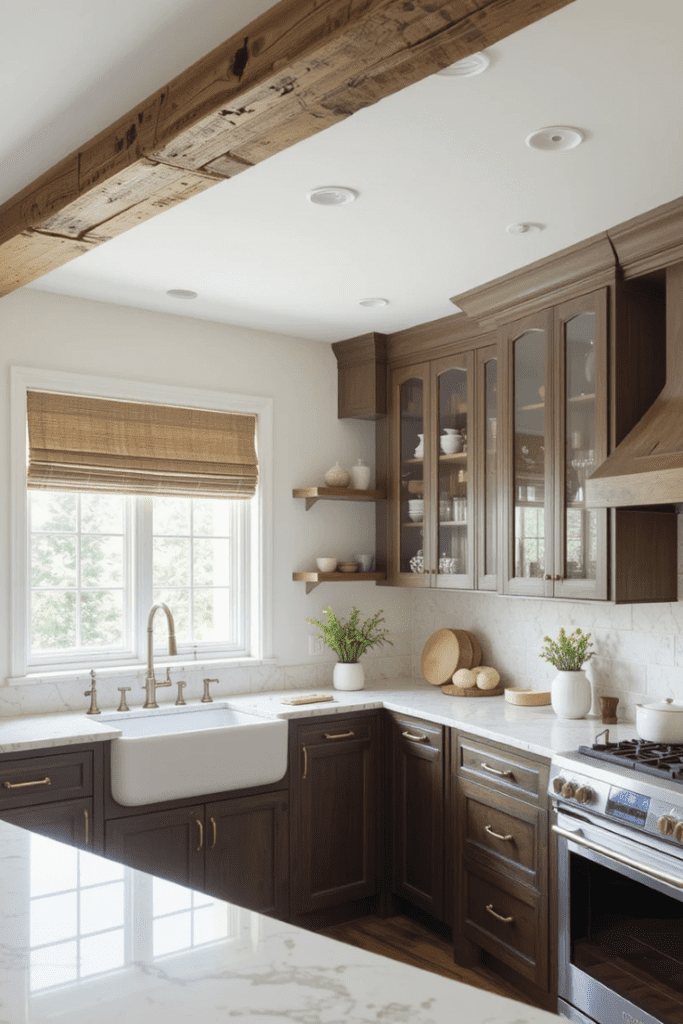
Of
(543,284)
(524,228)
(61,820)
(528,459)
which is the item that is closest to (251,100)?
(524,228)

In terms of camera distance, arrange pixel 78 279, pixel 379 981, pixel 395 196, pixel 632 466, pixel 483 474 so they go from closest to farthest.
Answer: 1. pixel 379 981
2. pixel 395 196
3. pixel 632 466
4. pixel 78 279
5. pixel 483 474

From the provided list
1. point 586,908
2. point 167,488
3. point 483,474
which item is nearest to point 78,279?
point 167,488

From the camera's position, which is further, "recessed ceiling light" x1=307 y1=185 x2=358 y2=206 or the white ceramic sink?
the white ceramic sink

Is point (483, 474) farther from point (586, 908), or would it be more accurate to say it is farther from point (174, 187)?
point (174, 187)

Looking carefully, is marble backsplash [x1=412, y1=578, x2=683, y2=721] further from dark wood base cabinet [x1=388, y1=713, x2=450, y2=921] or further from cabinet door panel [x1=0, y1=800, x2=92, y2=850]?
cabinet door panel [x1=0, y1=800, x2=92, y2=850]

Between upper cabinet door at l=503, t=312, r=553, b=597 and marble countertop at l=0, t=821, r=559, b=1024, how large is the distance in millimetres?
2282

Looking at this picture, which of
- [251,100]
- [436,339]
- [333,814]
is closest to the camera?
[251,100]

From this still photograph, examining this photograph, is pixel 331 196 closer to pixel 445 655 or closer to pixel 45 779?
pixel 45 779

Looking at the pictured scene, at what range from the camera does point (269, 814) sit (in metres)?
3.58

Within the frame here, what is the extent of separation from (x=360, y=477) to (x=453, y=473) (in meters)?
0.60

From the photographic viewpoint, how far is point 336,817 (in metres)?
3.78

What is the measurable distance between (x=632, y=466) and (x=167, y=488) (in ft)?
6.77

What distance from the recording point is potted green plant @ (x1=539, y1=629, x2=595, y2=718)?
11.4 ft

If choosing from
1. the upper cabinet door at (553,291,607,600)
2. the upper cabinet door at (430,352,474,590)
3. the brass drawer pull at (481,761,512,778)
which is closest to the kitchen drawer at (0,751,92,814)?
the brass drawer pull at (481,761,512,778)
